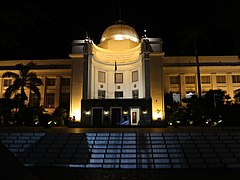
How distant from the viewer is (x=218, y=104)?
1101 inches

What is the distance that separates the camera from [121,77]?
38.6 m

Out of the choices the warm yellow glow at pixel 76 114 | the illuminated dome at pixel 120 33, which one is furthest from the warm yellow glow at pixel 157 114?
the illuminated dome at pixel 120 33

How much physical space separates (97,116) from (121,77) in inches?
340

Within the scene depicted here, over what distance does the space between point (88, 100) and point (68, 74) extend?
1071cm

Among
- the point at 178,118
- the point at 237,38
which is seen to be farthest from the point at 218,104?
the point at 237,38

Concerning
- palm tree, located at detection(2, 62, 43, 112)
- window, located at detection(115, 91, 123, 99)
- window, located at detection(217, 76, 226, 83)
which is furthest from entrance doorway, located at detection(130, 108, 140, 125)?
window, located at detection(217, 76, 226, 83)

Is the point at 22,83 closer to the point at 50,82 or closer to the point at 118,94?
the point at 50,82

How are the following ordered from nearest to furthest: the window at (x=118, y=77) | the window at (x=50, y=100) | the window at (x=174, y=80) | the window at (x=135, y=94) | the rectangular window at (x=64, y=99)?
the window at (x=135, y=94) → the window at (x=118, y=77) → the rectangular window at (x=64, y=99) → the window at (x=50, y=100) → the window at (x=174, y=80)

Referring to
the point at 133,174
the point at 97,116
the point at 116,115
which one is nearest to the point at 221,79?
the point at 116,115

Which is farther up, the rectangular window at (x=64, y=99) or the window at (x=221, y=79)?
the window at (x=221, y=79)

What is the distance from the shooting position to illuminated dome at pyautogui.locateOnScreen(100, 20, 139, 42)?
129ft

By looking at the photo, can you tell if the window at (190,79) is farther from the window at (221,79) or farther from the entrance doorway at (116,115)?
the entrance doorway at (116,115)

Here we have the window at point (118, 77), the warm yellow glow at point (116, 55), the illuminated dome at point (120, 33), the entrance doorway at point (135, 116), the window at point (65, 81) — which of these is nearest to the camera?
the entrance doorway at point (135, 116)

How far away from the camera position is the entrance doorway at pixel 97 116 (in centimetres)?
3256
